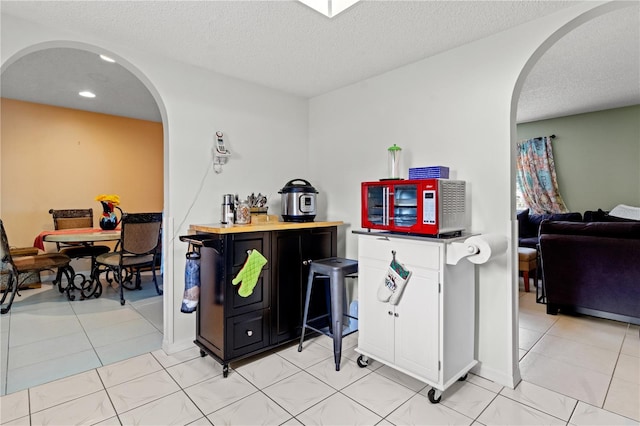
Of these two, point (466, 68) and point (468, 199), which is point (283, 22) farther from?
point (468, 199)

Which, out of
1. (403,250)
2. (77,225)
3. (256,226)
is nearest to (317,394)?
(403,250)

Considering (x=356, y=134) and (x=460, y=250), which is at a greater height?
(x=356, y=134)

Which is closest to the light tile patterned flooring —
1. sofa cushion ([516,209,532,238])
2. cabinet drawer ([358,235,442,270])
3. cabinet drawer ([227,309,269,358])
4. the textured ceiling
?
cabinet drawer ([227,309,269,358])

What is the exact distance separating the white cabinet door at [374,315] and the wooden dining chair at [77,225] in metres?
3.80

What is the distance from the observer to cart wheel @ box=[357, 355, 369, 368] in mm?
2435

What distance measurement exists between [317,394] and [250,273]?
0.91 meters

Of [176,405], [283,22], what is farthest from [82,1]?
[176,405]

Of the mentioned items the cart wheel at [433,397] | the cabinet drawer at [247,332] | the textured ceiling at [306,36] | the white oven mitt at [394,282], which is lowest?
the cart wheel at [433,397]

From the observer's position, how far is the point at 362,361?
96.8 inches

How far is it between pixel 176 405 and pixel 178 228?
127cm

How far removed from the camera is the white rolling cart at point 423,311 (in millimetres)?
2008

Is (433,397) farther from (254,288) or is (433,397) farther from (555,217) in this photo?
(555,217)

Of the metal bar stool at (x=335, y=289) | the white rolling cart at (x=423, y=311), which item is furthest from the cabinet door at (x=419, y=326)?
the metal bar stool at (x=335, y=289)

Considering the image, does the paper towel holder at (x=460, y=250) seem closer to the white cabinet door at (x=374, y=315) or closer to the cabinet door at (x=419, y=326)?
the cabinet door at (x=419, y=326)
